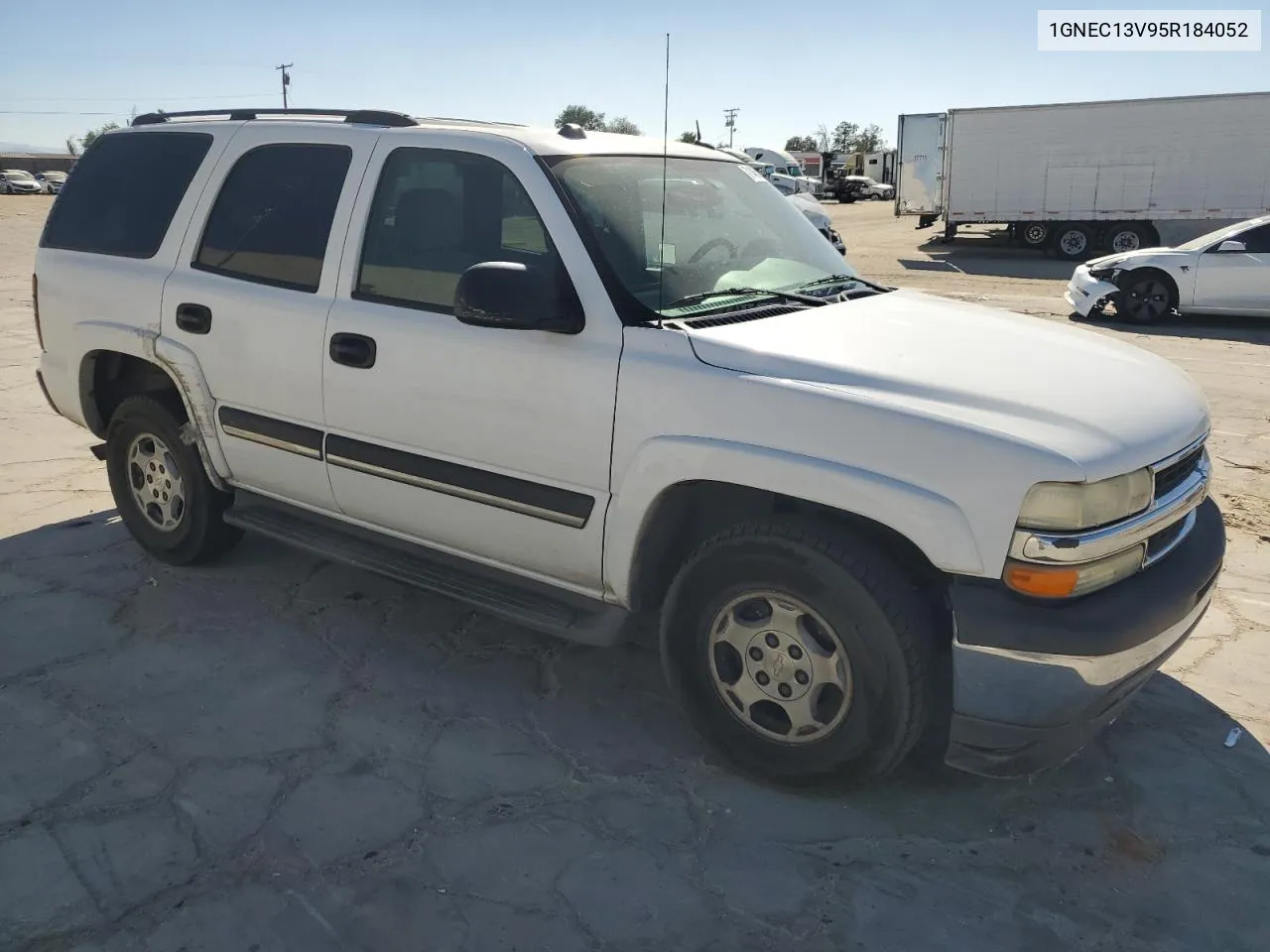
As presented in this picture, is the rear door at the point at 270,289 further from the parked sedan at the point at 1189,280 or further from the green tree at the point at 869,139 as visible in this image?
the green tree at the point at 869,139

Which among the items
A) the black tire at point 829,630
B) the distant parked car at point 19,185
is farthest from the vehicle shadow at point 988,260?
the distant parked car at point 19,185

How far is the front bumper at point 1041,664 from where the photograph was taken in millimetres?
2525

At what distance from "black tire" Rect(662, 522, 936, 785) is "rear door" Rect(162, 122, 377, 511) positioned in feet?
5.37

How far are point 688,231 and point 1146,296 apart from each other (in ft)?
36.2

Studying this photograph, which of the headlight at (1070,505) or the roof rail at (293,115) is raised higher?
the roof rail at (293,115)

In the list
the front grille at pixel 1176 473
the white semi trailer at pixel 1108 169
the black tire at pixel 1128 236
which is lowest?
the front grille at pixel 1176 473

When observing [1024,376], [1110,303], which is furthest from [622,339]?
[1110,303]

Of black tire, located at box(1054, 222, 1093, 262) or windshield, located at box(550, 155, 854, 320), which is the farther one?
black tire, located at box(1054, 222, 1093, 262)

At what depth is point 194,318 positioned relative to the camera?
4.07 meters

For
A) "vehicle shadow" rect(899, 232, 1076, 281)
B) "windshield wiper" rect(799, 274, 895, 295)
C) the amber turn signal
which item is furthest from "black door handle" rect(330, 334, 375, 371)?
"vehicle shadow" rect(899, 232, 1076, 281)

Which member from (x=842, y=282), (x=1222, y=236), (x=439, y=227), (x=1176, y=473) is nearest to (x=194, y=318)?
(x=439, y=227)

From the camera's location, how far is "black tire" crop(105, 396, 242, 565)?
4387 mm

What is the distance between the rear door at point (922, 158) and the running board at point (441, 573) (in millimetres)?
23737

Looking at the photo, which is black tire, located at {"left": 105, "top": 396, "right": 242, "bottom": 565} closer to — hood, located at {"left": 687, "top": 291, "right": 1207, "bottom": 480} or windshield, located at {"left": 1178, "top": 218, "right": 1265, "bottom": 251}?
hood, located at {"left": 687, "top": 291, "right": 1207, "bottom": 480}
